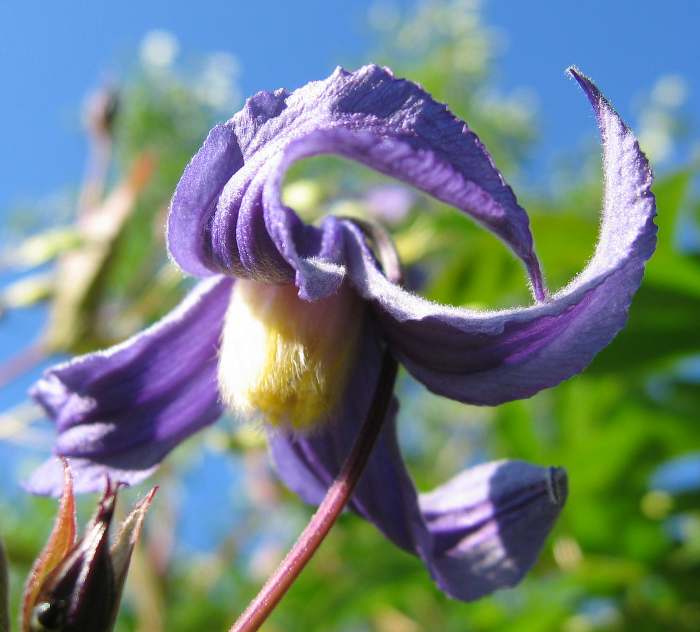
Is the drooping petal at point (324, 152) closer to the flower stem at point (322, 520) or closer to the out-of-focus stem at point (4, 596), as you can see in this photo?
the flower stem at point (322, 520)

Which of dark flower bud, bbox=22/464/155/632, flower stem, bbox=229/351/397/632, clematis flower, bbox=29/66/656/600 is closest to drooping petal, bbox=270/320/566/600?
clematis flower, bbox=29/66/656/600

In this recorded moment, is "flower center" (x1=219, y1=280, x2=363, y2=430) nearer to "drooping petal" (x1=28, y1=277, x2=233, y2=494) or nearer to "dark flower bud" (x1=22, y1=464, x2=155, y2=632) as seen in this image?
"drooping petal" (x1=28, y1=277, x2=233, y2=494)

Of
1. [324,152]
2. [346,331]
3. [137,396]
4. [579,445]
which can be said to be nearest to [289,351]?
[346,331]

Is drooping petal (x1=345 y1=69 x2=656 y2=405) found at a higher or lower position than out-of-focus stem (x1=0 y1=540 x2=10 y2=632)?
higher

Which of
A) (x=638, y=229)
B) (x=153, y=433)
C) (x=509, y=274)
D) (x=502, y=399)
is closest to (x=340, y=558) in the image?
(x=509, y=274)

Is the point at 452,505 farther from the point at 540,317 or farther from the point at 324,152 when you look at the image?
the point at 324,152

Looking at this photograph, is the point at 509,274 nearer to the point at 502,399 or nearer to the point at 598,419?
the point at 598,419

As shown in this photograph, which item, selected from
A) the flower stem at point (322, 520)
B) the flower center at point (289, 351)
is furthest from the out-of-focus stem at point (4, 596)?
the flower center at point (289, 351)
